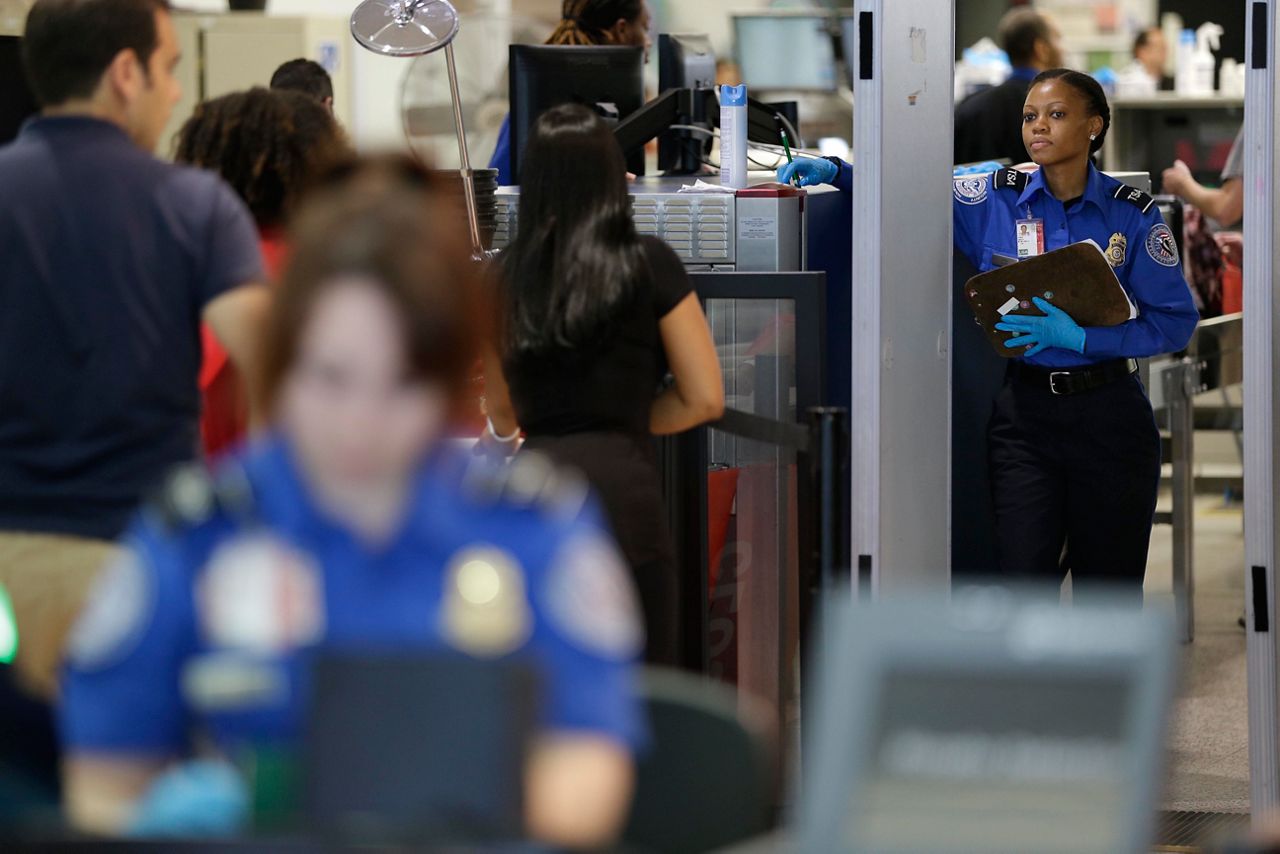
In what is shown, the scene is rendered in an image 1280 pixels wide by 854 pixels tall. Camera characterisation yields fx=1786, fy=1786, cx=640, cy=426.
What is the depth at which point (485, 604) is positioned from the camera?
136 centimetres

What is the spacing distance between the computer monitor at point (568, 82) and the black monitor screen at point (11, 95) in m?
1.24

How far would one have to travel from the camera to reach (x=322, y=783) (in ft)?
3.99

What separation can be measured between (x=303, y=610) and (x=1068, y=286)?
262cm

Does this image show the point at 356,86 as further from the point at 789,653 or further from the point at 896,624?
the point at 896,624

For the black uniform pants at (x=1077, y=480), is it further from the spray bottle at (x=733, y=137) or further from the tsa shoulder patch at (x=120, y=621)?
the tsa shoulder patch at (x=120, y=621)

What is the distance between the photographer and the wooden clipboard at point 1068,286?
3.66 meters

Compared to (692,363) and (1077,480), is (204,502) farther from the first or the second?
(1077,480)

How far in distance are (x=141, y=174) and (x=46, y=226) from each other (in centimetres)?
13

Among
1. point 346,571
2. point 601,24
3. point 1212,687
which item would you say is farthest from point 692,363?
point 1212,687

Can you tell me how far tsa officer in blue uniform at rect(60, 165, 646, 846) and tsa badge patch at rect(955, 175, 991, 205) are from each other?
266 cm

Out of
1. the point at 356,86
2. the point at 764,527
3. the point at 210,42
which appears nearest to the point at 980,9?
the point at 356,86

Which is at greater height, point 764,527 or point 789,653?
point 764,527

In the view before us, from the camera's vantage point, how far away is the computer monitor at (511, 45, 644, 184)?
13.7ft

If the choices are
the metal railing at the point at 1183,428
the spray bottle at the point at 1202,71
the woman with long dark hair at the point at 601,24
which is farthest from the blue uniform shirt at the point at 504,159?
the spray bottle at the point at 1202,71
